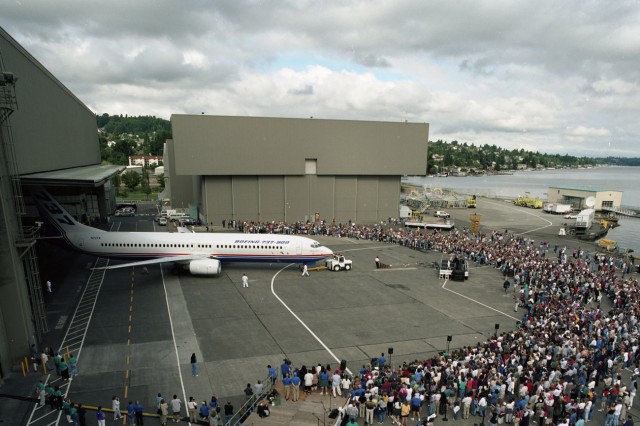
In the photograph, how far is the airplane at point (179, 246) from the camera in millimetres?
36750

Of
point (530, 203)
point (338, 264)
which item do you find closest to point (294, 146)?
point (338, 264)

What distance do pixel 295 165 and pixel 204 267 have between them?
33.8 m

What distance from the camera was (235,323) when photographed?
1094 inches

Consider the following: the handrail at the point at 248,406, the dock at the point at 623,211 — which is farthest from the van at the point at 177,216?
the dock at the point at 623,211

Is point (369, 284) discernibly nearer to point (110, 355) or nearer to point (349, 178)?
point (110, 355)

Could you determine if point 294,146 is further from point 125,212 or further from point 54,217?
point 125,212

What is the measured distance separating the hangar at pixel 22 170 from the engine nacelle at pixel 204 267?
1103 cm

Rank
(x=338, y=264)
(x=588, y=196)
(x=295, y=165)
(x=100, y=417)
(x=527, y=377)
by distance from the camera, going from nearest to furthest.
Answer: (x=100, y=417)
(x=527, y=377)
(x=338, y=264)
(x=295, y=165)
(x=588, y=196)

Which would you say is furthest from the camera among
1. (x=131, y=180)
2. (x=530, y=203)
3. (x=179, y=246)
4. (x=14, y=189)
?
(x=131, y=180)

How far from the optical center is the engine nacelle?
37.3 m

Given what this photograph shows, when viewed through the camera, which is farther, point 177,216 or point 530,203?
point 530,203

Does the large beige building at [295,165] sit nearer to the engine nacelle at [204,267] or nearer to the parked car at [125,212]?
the parked car at [125,212]

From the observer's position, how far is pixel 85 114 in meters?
67.6

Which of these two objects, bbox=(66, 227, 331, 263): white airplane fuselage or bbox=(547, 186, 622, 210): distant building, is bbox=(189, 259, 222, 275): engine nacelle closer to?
bbox=(66, 227, 331, 263): white airplane fuselage
